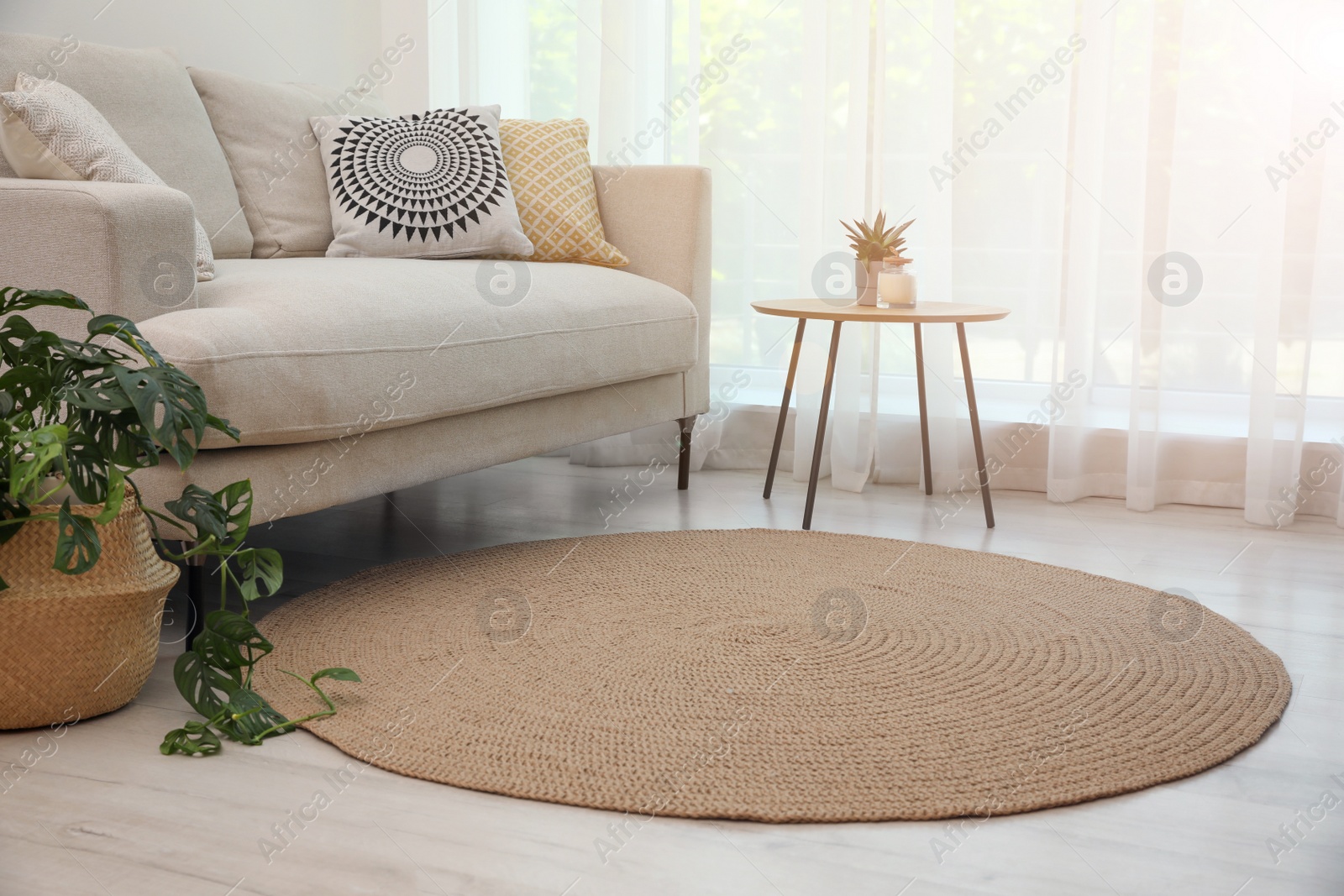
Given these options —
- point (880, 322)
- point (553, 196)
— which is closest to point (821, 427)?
point (880, 322)

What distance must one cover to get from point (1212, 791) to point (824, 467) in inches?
69.0

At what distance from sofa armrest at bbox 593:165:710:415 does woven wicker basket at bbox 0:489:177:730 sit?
147 centimetres

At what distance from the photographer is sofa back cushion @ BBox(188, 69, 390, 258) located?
244 cm

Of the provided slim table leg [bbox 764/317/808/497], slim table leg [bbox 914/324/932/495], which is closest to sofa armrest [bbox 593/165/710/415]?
slim table leg [bbox 764/317/808/497]

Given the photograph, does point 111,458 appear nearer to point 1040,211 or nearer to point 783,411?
point 783,411

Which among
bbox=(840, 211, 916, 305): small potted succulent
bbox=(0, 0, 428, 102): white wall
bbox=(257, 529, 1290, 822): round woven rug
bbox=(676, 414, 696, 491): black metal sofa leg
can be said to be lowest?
bbox=(257, 529, 1290, 822): round woven rug

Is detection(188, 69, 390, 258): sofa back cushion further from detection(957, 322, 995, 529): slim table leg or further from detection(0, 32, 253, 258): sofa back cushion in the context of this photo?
detection(957, 322, 995, 529): slim table leg

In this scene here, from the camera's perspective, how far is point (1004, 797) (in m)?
1.21

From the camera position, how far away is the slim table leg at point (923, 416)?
8.50ft

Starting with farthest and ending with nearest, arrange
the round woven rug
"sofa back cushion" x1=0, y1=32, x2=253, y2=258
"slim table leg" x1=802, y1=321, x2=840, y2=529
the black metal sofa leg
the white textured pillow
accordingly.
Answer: the black metal sofa leg → "slim table leg" x1=802, y1=321, x2=840, y2=529 → "sofa back cushion" x1=0, y1=32, x2=253, y2=258 → the white textured pillow → the round woven rug

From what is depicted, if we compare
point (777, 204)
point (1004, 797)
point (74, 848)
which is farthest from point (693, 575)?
point (777, 204)

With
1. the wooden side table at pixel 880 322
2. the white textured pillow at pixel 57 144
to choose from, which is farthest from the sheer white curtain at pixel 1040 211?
the white textured pillow at pixel 57 144

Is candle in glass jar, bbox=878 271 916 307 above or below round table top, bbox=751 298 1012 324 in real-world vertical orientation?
above

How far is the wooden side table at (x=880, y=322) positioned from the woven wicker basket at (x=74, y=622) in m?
1.31
